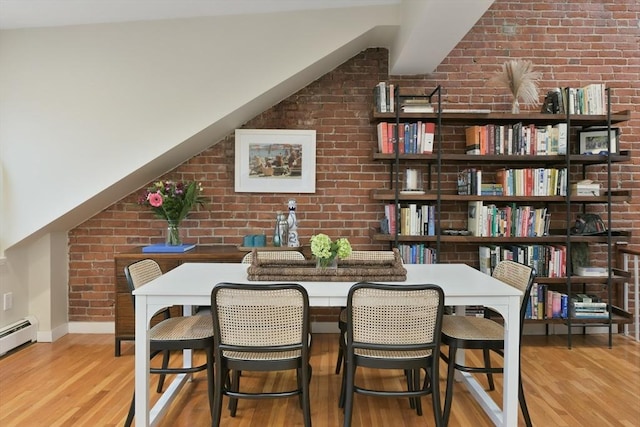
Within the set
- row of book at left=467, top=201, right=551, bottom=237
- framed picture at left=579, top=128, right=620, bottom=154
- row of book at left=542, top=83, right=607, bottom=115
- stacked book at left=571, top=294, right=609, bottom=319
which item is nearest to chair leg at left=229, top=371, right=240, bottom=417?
row of book at left=467, top=201, right=551, bottom=237

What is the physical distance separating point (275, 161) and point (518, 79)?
7.64ft

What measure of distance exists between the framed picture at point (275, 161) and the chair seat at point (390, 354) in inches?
86.7

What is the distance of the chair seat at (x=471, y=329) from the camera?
249cm

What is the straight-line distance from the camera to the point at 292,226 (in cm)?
394

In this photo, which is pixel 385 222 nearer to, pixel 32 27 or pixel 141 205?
pixel 141 205

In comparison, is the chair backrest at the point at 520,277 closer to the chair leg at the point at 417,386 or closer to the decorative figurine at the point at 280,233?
the chair leg at the point at 417,386

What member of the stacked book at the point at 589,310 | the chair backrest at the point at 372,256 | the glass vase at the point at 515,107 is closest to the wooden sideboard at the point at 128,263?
the chair backrest at the point at 372,256

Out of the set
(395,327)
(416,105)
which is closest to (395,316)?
(395,327)

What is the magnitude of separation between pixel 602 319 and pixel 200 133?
383 cm

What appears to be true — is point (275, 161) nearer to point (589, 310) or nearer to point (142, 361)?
point (142, 361)

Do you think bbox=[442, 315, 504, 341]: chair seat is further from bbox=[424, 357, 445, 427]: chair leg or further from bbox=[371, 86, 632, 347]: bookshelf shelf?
bbox=[371, 86, 632, 347]: bookshelf shelf

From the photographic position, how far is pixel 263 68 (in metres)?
3.60

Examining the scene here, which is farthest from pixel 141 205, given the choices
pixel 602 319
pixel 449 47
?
pixel 602 319

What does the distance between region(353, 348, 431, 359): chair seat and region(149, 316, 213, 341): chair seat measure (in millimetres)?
843
